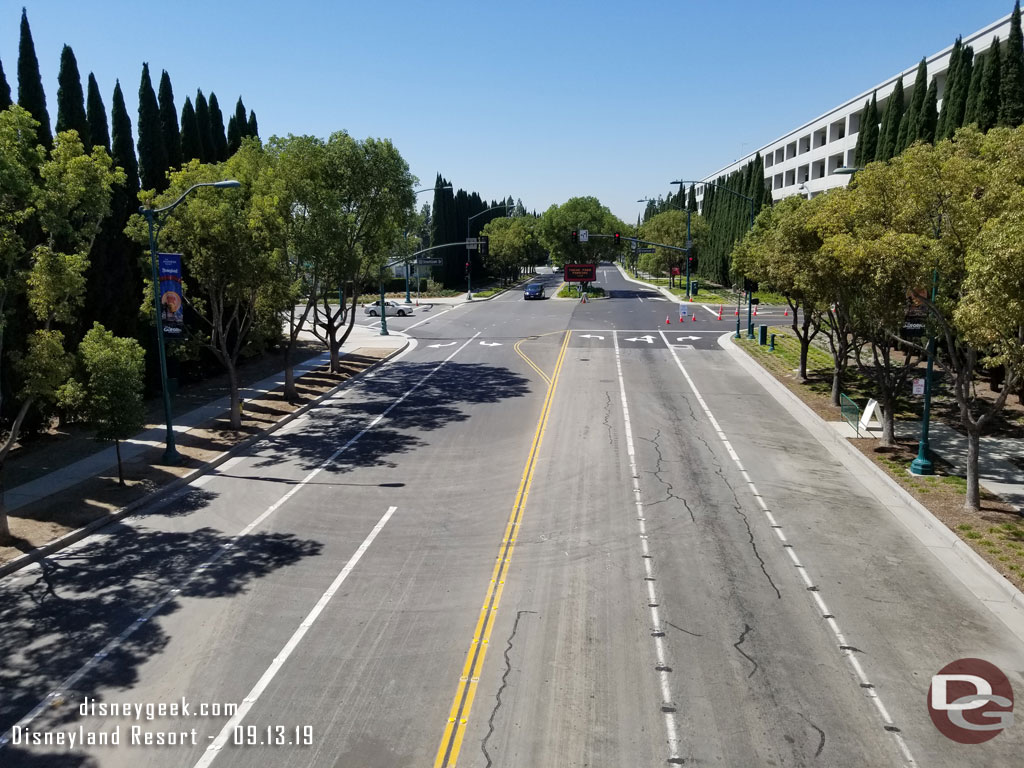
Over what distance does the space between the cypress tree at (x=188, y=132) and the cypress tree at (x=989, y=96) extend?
3484 cm

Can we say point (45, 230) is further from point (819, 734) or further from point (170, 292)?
point (819, 734)

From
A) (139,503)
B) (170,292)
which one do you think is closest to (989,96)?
(170,292)

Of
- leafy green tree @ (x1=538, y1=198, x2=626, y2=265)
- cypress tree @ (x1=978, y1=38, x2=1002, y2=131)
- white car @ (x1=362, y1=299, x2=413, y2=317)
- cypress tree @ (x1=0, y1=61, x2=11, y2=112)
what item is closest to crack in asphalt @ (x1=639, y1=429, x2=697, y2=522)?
cypress tree @ (x1=0, y1=61, x2=11, y2=112)

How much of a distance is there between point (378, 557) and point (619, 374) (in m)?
20.1

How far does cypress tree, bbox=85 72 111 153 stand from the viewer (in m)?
26.2

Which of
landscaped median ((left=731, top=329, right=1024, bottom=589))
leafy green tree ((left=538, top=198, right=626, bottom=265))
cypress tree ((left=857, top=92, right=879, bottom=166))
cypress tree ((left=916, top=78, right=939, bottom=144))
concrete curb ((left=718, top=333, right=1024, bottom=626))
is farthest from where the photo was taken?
leafy green tree ((left=538, top=198, right=626, bottom=265))

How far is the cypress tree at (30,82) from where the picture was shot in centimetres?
2314

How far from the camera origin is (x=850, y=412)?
22719mm

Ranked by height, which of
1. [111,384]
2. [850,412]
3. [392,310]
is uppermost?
[111,384]

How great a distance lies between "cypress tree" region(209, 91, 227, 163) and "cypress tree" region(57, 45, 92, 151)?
10148 millimetres

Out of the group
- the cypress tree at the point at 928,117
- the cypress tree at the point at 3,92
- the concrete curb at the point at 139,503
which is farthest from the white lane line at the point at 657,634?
the cypress tree at the point at 928,117

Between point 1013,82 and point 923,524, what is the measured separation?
82.4 feet

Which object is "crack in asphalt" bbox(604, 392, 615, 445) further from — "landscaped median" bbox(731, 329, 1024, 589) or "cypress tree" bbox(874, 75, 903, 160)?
"cypress tree" bbox(874, 75, 903, 160)

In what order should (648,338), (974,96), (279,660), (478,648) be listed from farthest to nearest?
1. (648,338)
2. (974,96)
3. (478,648)
4. (279,660)
